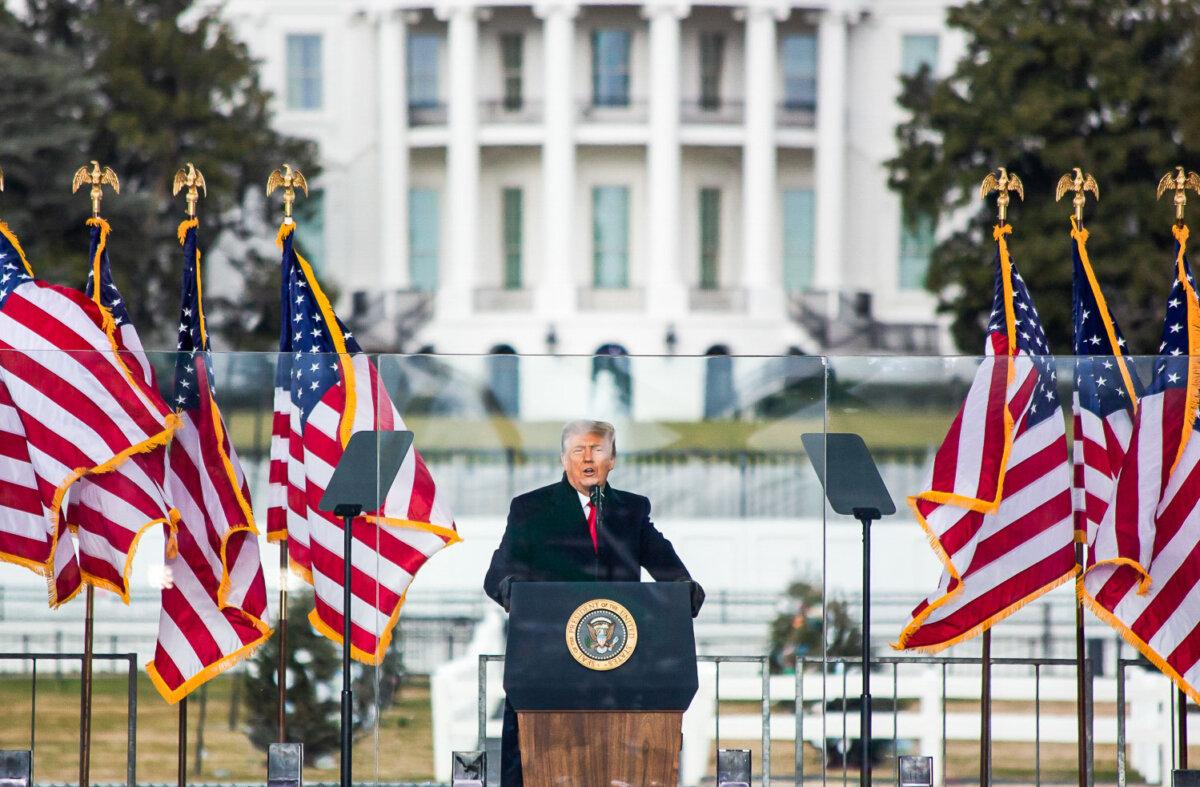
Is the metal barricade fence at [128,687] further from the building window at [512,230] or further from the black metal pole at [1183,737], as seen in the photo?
the building window at [512,230]

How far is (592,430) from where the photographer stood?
8156 mm

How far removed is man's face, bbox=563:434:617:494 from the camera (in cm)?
812

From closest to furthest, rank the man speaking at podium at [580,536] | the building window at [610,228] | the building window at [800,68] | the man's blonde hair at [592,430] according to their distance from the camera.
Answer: the man speaking at podium at [580,536] < the man's blonde hair at [592,430] < the building window at [610,228] < the building window at [800,68]

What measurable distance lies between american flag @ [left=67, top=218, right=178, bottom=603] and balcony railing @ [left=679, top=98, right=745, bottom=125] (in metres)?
40.3

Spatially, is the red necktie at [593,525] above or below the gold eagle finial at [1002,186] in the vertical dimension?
below

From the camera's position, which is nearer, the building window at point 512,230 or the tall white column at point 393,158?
the tall white column at point 393,158

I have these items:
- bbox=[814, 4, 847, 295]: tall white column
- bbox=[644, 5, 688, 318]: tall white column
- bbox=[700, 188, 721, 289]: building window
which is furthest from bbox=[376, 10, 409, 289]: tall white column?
bbox=[814, 4, 847, 295]: tall white column

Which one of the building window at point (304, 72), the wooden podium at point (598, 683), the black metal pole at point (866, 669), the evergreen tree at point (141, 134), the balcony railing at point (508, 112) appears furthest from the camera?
the building window at point (304, 72)

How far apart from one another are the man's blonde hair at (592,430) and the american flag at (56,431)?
1.46 meters

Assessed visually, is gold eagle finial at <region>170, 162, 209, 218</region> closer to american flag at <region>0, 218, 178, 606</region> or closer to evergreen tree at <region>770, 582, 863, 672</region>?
american flag at <region>0, 218, 178, 606</region>

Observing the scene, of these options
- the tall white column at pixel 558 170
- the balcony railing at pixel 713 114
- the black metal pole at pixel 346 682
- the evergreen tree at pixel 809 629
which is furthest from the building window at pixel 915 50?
the black metal pole at pixel 346 682

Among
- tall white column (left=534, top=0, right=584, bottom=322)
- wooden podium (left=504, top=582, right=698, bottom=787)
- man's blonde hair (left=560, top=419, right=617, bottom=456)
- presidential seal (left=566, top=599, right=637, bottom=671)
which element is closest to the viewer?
wooden podium (left=504, top=582, right=698, bottom=787)

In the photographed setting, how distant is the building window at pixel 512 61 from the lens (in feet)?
162

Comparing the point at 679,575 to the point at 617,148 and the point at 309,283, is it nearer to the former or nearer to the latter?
the point at 309,283
